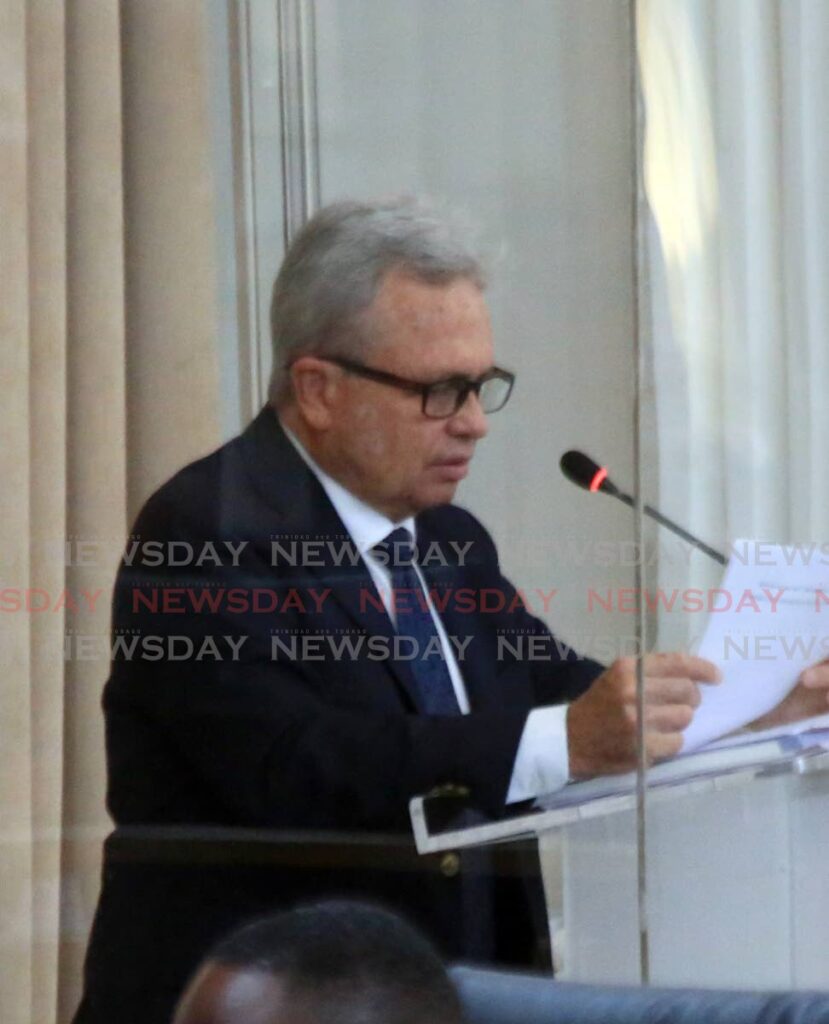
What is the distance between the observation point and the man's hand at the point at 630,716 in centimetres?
186

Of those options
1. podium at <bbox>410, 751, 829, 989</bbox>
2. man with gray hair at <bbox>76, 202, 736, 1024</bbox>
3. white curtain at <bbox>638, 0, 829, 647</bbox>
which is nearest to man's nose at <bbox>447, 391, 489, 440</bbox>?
man with gray hair at <bbox>76, 202, 736, 1024</bbox>

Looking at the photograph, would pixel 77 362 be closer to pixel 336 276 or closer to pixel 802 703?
pixel 336 276

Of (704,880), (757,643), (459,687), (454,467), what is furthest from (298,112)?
(704,880)

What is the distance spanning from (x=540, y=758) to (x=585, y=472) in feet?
1.18

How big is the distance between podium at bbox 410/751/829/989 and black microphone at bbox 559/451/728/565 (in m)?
0.29

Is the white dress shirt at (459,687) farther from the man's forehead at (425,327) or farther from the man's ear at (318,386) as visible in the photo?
the man's forehead at (425,327)

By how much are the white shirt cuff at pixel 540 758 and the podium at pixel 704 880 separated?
0.08 metres

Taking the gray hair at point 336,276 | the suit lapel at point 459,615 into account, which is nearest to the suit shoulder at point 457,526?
the suit lapel at point 459,615

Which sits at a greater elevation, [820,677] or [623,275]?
[623,275]

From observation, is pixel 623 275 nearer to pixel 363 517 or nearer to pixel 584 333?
pixel 584 333

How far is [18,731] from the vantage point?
1806 mm

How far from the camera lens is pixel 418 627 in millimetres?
1902

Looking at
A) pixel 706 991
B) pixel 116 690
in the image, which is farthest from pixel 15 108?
pixel 706 991

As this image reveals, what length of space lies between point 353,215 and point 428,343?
17 cm
